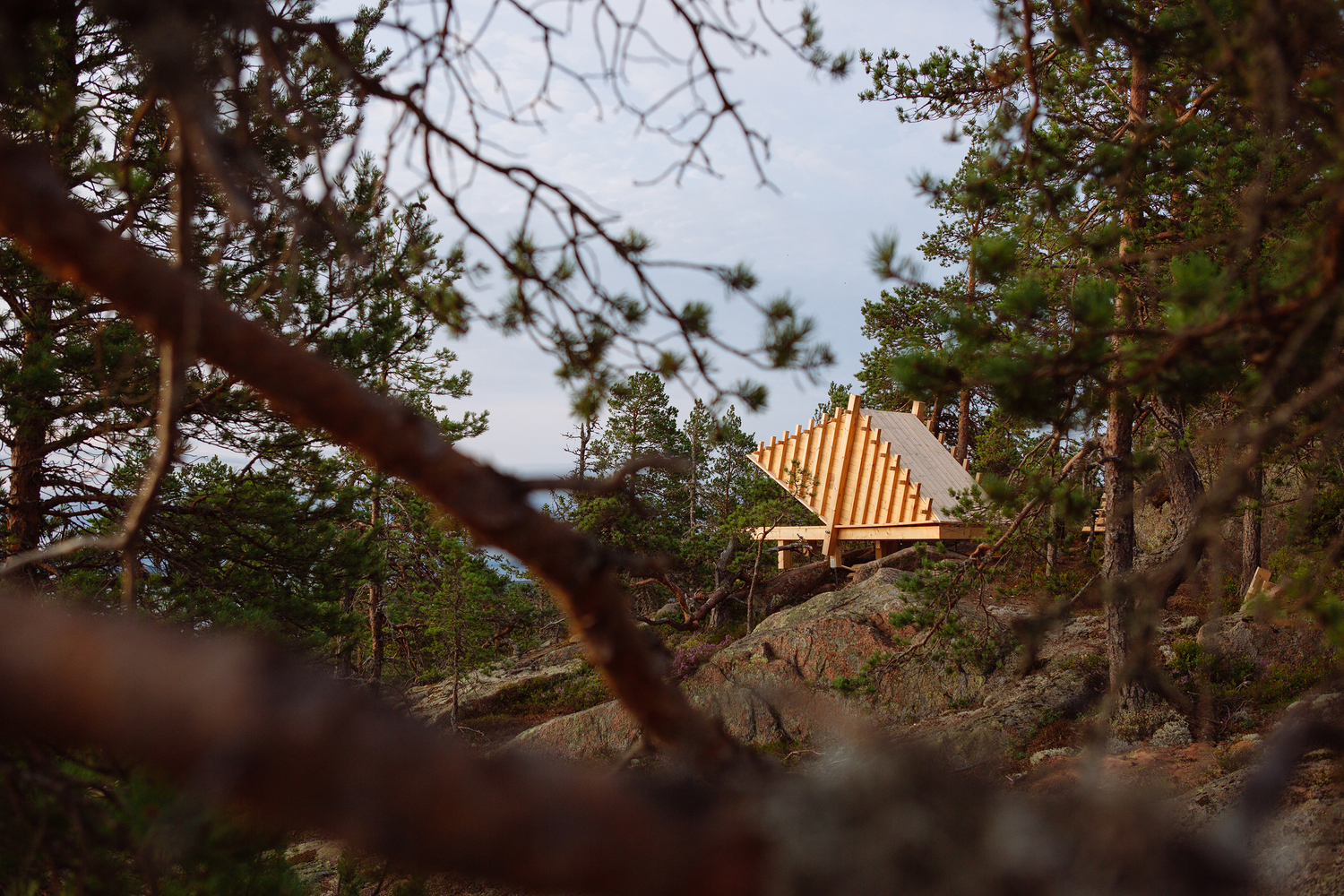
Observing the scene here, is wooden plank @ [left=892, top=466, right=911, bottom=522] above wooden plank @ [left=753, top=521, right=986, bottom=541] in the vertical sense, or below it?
above

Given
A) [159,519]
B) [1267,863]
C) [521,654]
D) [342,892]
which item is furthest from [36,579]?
[521,654]

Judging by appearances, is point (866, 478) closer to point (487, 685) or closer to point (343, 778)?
point (487, 685)

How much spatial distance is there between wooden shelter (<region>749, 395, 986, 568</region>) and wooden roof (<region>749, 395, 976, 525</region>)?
0.01m

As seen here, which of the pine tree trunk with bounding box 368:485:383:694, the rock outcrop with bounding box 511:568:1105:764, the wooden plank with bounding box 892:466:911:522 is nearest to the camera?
the rock outcrop with bounding box 511:568:1105:764

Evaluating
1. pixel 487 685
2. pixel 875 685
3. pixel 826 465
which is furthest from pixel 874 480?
pixel 487 685

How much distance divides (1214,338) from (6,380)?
6.20 m

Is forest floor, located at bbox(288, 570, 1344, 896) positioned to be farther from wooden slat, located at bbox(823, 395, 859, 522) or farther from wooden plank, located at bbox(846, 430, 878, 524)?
wooden slat, located at bbox(823, 395, 859, 522)

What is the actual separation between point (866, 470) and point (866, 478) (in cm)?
15

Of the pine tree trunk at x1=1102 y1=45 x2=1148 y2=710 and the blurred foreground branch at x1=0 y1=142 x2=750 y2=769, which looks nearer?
the blurred foreground branch at x1=0 y1=142 x2=750 y2=769

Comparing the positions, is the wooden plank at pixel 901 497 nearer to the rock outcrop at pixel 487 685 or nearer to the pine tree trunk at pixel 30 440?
the rock outcrop at pixel 487 685

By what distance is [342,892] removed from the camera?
3.56 meters

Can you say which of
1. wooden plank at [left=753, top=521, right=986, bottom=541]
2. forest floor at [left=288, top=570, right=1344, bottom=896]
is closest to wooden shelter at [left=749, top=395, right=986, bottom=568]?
wooden plank at [left=753, top=521, right=986, bottom=541]

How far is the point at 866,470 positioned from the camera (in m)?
13.0

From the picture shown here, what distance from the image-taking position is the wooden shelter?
12.0m
